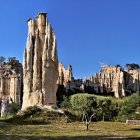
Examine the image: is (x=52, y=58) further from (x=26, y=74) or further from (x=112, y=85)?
(x=112, y=85)

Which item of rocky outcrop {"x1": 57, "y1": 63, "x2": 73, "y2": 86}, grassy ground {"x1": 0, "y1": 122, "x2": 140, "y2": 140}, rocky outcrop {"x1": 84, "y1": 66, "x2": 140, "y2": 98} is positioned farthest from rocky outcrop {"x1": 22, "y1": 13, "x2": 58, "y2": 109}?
rocky outcrop {"x1": 84, "y1": 66, "x2": 140, "y2": 98}

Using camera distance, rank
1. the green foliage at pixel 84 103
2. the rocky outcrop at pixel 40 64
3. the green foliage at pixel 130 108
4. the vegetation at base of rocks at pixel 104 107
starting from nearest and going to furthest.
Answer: the rocky outcrop at pixel 40 64 → the green foliage at pixel 130 108 → the vegetation at base of rocks at pixel 104 107 → the green foliage at pixel 84 103

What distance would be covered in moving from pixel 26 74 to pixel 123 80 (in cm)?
13696

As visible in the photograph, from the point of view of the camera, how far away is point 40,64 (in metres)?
55.1

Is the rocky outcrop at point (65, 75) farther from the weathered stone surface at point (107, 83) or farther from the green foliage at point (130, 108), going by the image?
the green foliage at point (130, 108)

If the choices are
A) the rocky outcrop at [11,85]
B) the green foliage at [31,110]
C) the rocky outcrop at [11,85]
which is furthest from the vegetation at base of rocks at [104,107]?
the rocky outcrop at [11,85]

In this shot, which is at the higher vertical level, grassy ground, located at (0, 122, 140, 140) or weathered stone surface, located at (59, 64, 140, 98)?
weathered stone surface, located at (59, 64, 140, 98)

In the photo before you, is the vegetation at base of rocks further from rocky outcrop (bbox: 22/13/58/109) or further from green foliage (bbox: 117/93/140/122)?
rocky outcrop (bbox: 22/13/58/109)

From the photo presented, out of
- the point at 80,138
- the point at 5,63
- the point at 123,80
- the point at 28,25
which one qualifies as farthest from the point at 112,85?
the point at 80,138

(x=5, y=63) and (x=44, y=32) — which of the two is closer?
(x=44, y=32)

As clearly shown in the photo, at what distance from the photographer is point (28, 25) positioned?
5672 cm

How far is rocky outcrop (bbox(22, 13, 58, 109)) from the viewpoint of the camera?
5403cm

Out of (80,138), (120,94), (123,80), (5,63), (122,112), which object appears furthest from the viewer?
(123,80)

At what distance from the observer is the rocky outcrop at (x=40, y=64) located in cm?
5403
